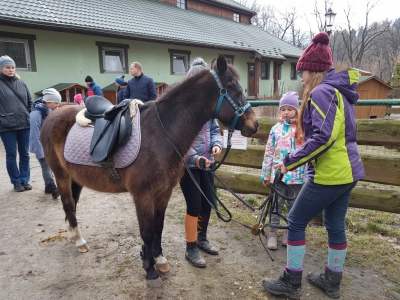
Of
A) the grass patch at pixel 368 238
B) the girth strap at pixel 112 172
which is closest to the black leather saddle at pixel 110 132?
the girth strap at pixel 112 172

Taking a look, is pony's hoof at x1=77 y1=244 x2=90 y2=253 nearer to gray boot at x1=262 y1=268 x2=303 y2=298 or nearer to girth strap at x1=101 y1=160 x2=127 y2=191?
girth strap at x1=101 y1=160 x2=127 y2=191

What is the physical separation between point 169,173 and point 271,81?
2217 centimetres

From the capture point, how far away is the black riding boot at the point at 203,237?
322cm

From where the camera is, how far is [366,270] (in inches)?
112

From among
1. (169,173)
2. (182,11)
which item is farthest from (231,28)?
(169,173)

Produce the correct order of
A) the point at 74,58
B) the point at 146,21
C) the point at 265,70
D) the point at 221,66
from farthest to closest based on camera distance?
the point at 265,70, the point at 146,21, the point at 74,58, the point at 221,66

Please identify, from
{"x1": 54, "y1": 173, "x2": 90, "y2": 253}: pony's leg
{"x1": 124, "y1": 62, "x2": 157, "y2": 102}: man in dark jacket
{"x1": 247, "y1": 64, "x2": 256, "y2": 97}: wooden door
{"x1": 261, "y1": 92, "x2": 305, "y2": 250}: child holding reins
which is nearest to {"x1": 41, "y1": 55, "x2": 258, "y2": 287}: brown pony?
{"x1": 261, "y1": 92, "x2": 305, "y2": 250}: child holding reins

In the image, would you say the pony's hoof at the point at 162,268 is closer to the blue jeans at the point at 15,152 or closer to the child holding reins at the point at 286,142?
the child holding reins at the point at 286,142

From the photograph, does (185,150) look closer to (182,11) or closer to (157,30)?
(157,30)

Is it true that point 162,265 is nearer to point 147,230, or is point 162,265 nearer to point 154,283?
point 154,283

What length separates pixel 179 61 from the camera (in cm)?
1609

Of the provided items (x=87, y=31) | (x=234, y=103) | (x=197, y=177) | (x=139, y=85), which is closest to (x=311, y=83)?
(x=234, y=103)

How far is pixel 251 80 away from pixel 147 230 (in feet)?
67.5

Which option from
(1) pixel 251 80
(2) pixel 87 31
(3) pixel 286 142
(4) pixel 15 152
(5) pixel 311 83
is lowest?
(4) pixel 15 152
